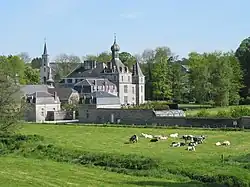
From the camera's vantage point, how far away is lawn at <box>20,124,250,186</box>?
72.1ft

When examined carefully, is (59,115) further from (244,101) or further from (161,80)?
(244,101)

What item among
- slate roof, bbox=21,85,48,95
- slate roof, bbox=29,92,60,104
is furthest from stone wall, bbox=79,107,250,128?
slate roof, bbox=21,85,48,95

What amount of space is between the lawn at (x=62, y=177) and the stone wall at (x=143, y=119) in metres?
26.0

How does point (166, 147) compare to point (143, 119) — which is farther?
point (143, 119)

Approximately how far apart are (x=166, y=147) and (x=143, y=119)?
2131 cm

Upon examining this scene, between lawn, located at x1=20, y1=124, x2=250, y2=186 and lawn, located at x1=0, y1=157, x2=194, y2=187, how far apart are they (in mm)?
2169

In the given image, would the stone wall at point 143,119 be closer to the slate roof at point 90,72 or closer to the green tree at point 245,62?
the slate roof at point 90,72

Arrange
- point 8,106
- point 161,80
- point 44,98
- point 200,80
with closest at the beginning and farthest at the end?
point 8,106 < point 44,98 < point 200,80 < point 161,80

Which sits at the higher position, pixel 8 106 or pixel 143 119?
pixel 8 106

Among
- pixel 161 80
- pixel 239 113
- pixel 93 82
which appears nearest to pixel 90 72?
pixel 93 82

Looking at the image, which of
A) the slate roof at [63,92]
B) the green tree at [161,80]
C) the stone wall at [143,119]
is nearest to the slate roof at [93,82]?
the slate roof at [63,92]

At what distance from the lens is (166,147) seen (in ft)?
109

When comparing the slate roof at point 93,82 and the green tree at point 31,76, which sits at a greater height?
the green tree at point 31,76

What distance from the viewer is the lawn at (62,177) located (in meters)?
18.2
